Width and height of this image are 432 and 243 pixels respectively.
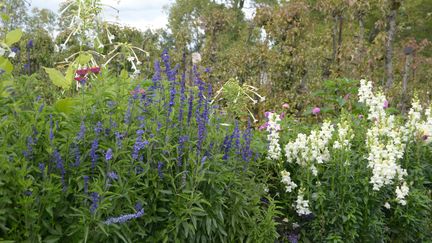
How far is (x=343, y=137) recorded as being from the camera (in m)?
4.19

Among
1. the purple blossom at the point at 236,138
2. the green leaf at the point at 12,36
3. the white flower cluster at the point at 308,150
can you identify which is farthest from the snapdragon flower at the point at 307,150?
the green leaf at the point at 12,36

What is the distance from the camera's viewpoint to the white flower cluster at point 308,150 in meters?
4.16

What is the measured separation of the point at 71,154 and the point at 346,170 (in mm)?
2262

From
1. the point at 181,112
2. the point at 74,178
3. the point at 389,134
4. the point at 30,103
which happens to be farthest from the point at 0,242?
the point at 389,134

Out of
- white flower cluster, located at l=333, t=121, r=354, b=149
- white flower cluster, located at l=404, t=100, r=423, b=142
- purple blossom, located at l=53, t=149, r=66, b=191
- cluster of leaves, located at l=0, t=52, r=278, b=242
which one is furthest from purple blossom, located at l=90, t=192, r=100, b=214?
white flower cluster, located at l=404, t=100, r=423, b=142

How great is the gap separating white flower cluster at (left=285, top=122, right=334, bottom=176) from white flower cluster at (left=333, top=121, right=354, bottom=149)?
115 mm

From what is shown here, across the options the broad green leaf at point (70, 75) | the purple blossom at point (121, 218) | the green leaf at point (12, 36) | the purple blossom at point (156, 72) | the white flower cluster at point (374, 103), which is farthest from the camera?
the white flower cluster at point (374, 103)

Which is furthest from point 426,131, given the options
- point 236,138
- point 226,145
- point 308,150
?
point 226,145

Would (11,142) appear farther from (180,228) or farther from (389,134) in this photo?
(389,134)

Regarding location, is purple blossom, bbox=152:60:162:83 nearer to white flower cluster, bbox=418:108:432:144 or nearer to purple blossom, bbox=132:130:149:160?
purple blossom, bbox=132:130:149:160

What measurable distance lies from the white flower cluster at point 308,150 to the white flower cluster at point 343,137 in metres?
0.11

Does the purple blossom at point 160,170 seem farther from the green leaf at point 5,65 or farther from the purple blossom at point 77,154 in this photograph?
the green leaf at point 5,65

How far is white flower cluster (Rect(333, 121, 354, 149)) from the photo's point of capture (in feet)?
13.8

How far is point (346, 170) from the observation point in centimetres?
407
